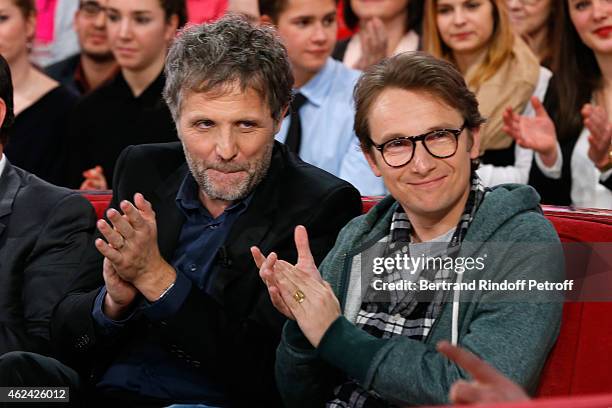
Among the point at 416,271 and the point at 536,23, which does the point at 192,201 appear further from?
the point at 536,23

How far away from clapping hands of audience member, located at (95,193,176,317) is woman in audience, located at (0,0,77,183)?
165 centimetres

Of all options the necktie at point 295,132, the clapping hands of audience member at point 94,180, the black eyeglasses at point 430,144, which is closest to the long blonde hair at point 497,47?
the necktie at point 295,132

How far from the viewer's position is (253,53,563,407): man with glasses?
74.3 inches

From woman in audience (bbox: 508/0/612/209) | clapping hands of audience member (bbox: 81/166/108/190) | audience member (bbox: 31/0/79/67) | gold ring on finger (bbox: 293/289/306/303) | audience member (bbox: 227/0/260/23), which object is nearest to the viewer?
gold ring on finger (bbox: 293/289/306/303)

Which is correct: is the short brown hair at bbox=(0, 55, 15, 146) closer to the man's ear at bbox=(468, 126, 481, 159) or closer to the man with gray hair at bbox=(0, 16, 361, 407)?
the man with gray hair at bbox=(0, 16, 361, 407)

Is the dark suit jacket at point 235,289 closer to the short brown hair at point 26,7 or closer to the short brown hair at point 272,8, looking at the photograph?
the short brown hair at point 272,8

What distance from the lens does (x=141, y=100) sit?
3795 mm

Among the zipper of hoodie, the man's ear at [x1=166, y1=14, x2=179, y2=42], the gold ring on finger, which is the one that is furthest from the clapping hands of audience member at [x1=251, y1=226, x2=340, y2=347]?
the man's ear at [x1=166, y1=14, x2=179, y2=42]

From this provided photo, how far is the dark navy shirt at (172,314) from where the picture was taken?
2178 mm

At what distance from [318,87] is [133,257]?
1626mm

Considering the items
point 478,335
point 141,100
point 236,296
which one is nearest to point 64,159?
point 141,100

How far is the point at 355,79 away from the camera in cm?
362

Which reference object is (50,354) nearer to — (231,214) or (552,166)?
(231,214)

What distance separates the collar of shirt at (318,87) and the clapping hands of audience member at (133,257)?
1.54 metres
